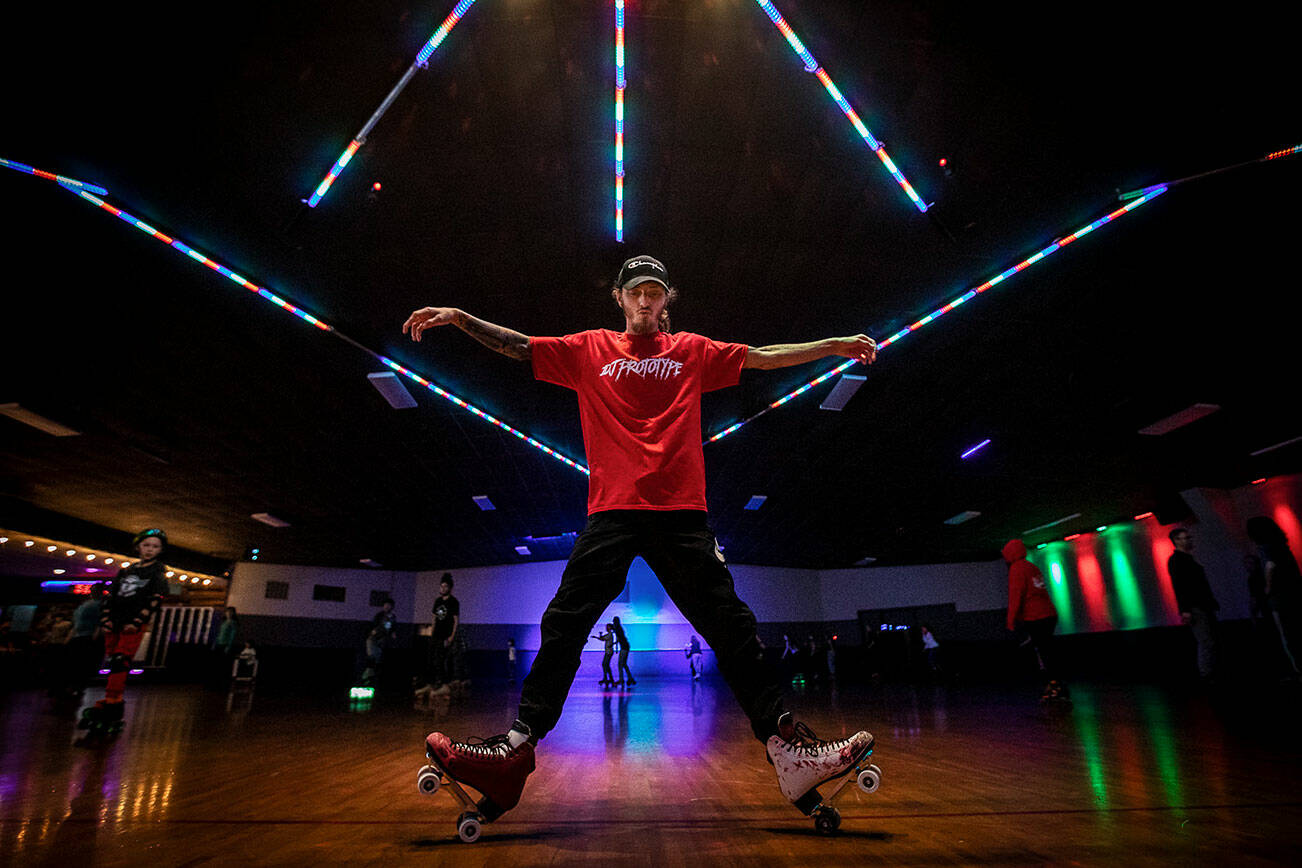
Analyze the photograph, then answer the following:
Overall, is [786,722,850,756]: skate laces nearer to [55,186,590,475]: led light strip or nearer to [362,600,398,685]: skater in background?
[55,186,590,475]: led light strip

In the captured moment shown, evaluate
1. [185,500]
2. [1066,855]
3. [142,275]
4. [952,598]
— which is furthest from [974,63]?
[952,598]

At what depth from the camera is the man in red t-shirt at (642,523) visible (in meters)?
1.38

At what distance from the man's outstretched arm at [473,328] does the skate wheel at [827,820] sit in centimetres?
129

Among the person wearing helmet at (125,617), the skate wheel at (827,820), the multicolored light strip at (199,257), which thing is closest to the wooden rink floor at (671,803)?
the skate wheel at (827,820)

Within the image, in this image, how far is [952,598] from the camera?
16797 mm

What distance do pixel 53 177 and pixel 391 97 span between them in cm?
222

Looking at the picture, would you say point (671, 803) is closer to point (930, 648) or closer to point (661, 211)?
point (661, 211)

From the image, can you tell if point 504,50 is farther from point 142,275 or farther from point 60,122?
point 142,275

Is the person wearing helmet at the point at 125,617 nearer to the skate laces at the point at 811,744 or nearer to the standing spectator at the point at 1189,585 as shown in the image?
the skate laces at the point at 811,744

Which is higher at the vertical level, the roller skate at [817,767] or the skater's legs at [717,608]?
the skater's legs at [717,608]

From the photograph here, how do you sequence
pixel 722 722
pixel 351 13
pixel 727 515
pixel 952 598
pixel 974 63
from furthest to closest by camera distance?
1. pixel 952 598
2. pixel 727 515
3. pixel 722 722
4. pixel 974 63
5. pixel 351 13

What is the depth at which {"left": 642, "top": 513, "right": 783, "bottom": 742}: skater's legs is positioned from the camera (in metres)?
1.47

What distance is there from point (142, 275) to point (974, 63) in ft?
18.6

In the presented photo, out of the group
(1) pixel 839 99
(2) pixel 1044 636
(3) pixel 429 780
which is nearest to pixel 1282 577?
(2) pixel 1044 636
